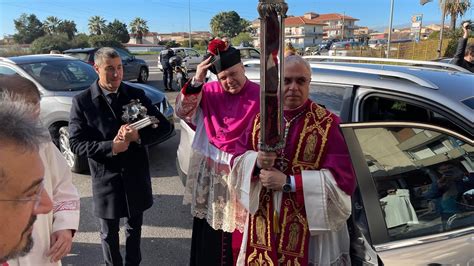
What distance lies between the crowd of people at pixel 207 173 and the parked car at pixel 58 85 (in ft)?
8.41

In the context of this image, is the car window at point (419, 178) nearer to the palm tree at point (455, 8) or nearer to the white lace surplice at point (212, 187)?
the white lace surplice at point (212, 187)

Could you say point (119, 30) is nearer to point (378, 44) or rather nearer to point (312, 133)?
point (378, 44)

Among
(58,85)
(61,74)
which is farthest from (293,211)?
(61,74)

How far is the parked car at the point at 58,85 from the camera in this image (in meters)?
5.41

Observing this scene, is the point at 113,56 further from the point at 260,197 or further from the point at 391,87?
the point at 391,87

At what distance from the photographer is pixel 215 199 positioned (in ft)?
8.09

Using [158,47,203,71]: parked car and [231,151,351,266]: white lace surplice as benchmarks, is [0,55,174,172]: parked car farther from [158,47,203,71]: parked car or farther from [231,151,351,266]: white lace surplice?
Result: [158,47,203,71]: parked car

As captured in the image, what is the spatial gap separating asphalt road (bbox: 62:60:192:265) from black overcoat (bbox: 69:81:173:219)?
2.85 ft

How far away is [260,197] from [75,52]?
13162 millimetres

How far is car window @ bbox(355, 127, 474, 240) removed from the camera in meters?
2.02

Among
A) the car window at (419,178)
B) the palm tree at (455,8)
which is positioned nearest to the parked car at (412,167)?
the car window at (419,178)

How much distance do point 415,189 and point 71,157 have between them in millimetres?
4738

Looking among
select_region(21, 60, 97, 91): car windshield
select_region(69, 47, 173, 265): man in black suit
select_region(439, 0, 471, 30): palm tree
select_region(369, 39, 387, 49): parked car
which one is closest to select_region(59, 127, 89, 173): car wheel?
select_region(21, 60, 97, 91): car windshield

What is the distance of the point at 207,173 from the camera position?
8.24ft
